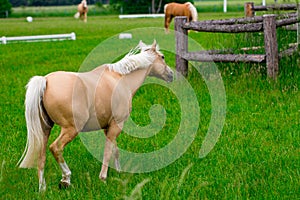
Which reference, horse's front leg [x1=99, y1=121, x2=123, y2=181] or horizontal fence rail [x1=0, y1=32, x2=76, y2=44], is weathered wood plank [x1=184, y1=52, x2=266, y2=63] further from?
horizontal fence rail [x1=0, y1=32, x2=76, y2=44]

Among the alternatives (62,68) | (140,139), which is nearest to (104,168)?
(140,139)

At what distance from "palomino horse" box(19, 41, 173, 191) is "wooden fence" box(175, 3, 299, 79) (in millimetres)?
4428

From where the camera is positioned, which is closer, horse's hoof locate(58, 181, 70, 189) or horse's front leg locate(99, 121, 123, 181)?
horse's hoof locate(58, 181, 70, 189)

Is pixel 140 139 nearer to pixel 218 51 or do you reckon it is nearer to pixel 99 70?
pixel 99 70

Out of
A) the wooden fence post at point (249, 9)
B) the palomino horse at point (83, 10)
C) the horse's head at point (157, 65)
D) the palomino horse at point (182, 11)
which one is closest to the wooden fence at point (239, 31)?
the horse's head at point (157, 65)

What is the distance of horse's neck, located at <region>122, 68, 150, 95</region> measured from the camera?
5.54 meters

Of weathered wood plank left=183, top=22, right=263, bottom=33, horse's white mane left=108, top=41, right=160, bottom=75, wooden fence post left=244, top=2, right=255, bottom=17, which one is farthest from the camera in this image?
wooden fence post left=244, top=2, right=255, bottom=17

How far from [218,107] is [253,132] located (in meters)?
1.39

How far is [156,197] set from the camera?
4.94 meters

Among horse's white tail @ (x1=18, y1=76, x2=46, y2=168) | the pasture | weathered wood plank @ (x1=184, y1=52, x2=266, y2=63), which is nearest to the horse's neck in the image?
the pasture

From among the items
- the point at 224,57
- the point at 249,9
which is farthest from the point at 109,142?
the point at 249,9

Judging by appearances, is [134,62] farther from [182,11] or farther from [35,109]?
[182,11]

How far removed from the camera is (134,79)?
561cm

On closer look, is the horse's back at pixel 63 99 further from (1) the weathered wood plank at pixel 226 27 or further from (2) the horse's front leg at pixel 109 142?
(1) the weathered wood plank at pixel 226 27
